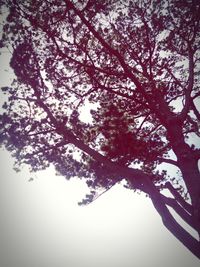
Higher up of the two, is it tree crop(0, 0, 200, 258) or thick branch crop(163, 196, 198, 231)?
tree crop(0, 0, 200, 258)

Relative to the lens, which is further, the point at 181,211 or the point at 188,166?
the point at 188,166

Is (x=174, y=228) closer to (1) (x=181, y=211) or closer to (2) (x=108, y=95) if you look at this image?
(1) (x=181, y=211)

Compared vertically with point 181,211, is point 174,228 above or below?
below

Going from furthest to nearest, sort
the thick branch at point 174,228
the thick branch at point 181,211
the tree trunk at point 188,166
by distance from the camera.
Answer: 1. the tree trunk at point 188,166
2. the thick branch at point 181,211
3. the thick branch at point 174,228

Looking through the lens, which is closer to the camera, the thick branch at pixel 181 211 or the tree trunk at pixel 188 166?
the thick branch at pixel 181 211

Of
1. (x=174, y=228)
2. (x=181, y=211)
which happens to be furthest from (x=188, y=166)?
(x=174, y=228)

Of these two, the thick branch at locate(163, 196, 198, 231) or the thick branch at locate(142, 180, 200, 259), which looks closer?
the thick branch at locate(142, 180, 200, 259)

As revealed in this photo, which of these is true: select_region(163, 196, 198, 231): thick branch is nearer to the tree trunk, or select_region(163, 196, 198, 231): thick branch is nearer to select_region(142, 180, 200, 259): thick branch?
the tree trunk

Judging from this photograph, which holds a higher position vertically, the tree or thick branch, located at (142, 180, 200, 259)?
the tree

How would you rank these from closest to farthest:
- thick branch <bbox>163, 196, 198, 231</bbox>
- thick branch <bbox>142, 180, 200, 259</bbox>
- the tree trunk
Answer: thick branch <bbox>142, 180, 200, 259</bbox>
thick branch <bbox>163, 196, 198, 231</bbox>
the tree trunk

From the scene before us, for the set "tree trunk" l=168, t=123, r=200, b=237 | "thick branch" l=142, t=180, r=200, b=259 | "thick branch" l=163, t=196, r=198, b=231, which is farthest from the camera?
"tree trunk" l=168, t=123, r=200, b=237

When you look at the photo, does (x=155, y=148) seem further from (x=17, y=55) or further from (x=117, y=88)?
(x=17, y=55)

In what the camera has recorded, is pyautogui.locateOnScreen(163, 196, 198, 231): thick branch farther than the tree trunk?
No

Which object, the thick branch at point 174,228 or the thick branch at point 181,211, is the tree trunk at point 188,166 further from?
the thick branch at point 174,228
